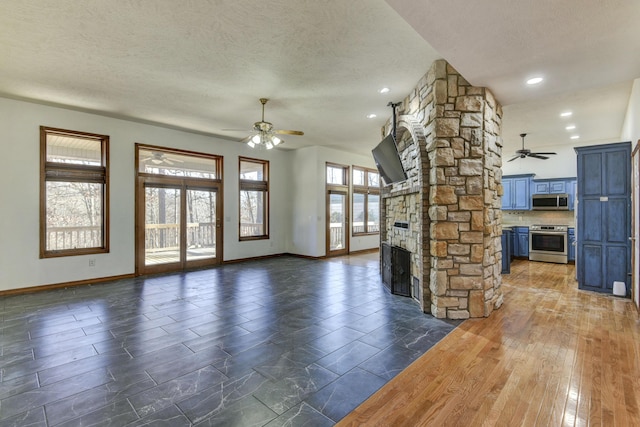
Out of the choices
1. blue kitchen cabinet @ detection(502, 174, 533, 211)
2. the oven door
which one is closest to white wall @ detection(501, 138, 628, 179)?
blue kitchen cabinet @ detection(502, 174, 533, 211)

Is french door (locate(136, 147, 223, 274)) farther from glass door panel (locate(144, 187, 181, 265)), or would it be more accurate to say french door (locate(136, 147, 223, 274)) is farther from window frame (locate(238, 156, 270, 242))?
window frame (locate(238, 156, 270, 242))

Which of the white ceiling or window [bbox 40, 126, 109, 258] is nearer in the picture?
the white ceiling

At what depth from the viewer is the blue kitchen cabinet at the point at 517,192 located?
8.13 meters

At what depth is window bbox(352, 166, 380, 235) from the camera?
9360mm

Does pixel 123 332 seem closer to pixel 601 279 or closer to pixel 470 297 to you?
pixel 470 297

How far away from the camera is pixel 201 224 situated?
23.0ft

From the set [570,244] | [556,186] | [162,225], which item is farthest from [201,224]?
[556,186]

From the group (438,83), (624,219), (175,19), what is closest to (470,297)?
(438,83)

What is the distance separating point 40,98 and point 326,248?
646cm

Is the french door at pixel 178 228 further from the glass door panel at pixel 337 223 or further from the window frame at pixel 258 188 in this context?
the glass door panel at pixel 337 223

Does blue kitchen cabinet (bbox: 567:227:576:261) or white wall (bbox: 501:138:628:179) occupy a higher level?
white wall (bbox: 501:138:628:179)

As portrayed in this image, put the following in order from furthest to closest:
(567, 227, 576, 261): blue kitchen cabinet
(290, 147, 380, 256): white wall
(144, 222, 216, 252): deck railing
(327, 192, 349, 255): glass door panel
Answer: (327, 192, 349, 255): glass door panel, (290, 147, 380, 256): white wall, (567, 227, 576, 261): blue kitchen cabinet, (144, 222, 216, 252): deck railing

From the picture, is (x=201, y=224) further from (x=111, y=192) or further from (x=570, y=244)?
(x=570, y=244)

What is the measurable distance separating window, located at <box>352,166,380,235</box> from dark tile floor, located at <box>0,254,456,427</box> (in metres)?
4.55
